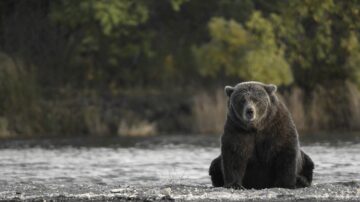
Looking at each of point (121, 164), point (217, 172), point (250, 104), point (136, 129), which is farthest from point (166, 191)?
point (136, 129)

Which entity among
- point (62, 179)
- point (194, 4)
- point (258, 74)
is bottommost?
point (62, 179)

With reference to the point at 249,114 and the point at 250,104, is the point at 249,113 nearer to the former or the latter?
the point at 249,114

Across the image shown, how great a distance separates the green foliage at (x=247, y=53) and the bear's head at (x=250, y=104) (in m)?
24.0

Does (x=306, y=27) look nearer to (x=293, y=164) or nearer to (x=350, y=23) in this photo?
(x=350, y=23)

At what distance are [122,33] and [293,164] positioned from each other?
34.0 meters

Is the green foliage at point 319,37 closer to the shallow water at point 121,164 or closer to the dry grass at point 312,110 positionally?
the dry grass at point 312,110

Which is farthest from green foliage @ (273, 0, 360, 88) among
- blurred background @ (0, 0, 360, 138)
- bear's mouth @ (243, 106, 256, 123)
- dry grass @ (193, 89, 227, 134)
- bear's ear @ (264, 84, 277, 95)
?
bear's mouth @ (243, 106, 256, 123)

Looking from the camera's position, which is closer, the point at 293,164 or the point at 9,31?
the point at 293,164

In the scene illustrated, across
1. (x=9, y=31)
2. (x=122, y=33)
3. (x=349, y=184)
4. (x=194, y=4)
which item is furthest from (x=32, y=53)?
(x=349, y=184)

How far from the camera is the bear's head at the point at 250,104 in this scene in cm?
1323

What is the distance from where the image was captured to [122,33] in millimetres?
47000

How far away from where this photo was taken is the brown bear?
13.3 meters

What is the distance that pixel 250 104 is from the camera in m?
13.3

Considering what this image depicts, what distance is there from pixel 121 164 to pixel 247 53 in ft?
52.8
